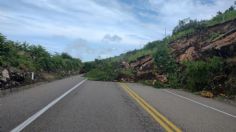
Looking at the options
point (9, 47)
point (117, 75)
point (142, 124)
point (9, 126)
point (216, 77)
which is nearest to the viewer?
point (9, 126)

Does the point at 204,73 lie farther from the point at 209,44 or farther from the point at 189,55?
the point at 189,55

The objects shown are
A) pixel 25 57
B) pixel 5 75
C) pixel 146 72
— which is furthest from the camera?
pixel 146 72

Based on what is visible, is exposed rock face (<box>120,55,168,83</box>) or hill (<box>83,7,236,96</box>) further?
exposed rock face (<box>120,55,168,83</box>)

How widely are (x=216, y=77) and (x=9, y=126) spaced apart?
67.4 ft

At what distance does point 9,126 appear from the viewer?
29.7 ft

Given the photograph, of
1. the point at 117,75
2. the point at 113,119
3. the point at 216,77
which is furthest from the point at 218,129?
the point at 117,75

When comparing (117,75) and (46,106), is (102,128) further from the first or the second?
(117,75)

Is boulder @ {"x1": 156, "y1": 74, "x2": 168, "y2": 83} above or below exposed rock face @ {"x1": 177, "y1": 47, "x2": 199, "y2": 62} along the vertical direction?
below

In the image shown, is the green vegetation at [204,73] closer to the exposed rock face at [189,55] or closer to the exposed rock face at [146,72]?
the exposed rock face at [146,72]

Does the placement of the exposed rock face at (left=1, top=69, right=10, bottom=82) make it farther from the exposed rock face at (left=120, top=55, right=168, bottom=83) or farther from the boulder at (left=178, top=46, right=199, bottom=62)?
the boulder at (left=178, top=46, right=199, bottom=62)

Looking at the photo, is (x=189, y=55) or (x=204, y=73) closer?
(x=204, y=73)

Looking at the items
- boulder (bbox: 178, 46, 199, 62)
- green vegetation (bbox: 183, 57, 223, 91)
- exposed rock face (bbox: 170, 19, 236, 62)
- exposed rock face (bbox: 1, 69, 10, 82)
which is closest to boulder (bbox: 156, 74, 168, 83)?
boulder (bbox: 178, 46, 199, 62)

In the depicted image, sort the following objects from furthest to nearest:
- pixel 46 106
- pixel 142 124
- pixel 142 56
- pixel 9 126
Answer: pixel 142 56 → pixel 46 106 → pixel 142 124 → pixel 9 126

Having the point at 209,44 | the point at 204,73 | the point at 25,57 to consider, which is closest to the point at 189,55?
the point at 209,44
